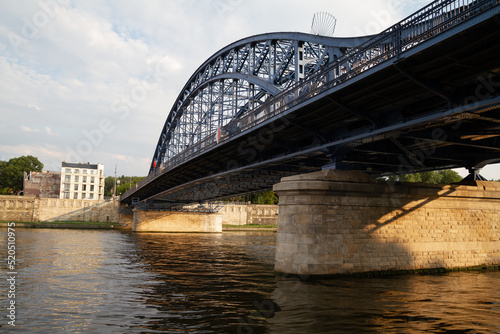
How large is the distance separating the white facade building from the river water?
94.9 meters

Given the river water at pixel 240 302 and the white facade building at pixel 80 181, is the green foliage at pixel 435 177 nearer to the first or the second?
the river water at pixel 240 302

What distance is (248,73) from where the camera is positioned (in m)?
34.4

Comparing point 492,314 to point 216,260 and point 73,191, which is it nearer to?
point 216,260

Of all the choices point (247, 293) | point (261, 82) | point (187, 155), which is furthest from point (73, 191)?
point (247, 293)

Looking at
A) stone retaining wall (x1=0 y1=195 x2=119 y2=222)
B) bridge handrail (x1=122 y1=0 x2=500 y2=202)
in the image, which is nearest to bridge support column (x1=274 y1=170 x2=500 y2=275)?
bridge handrail (x1=122 y1=0 x2=500 y2=202)

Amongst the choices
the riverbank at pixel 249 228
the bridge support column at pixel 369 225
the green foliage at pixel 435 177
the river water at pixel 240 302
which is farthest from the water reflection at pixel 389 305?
the green foliage at pixel 435 177

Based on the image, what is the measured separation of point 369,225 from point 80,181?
348 ft

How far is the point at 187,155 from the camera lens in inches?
1377

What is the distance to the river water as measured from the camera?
10.1 meters

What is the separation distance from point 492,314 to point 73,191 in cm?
11150

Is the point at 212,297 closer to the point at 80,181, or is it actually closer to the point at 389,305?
the point at 389,305

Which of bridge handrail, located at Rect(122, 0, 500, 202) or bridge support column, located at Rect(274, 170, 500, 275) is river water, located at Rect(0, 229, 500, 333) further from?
bridge handrail, located at Rect(122, 0, 500, 202)

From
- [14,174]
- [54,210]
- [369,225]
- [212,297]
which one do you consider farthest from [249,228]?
[14,174]

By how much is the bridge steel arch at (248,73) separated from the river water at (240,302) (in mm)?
9614
